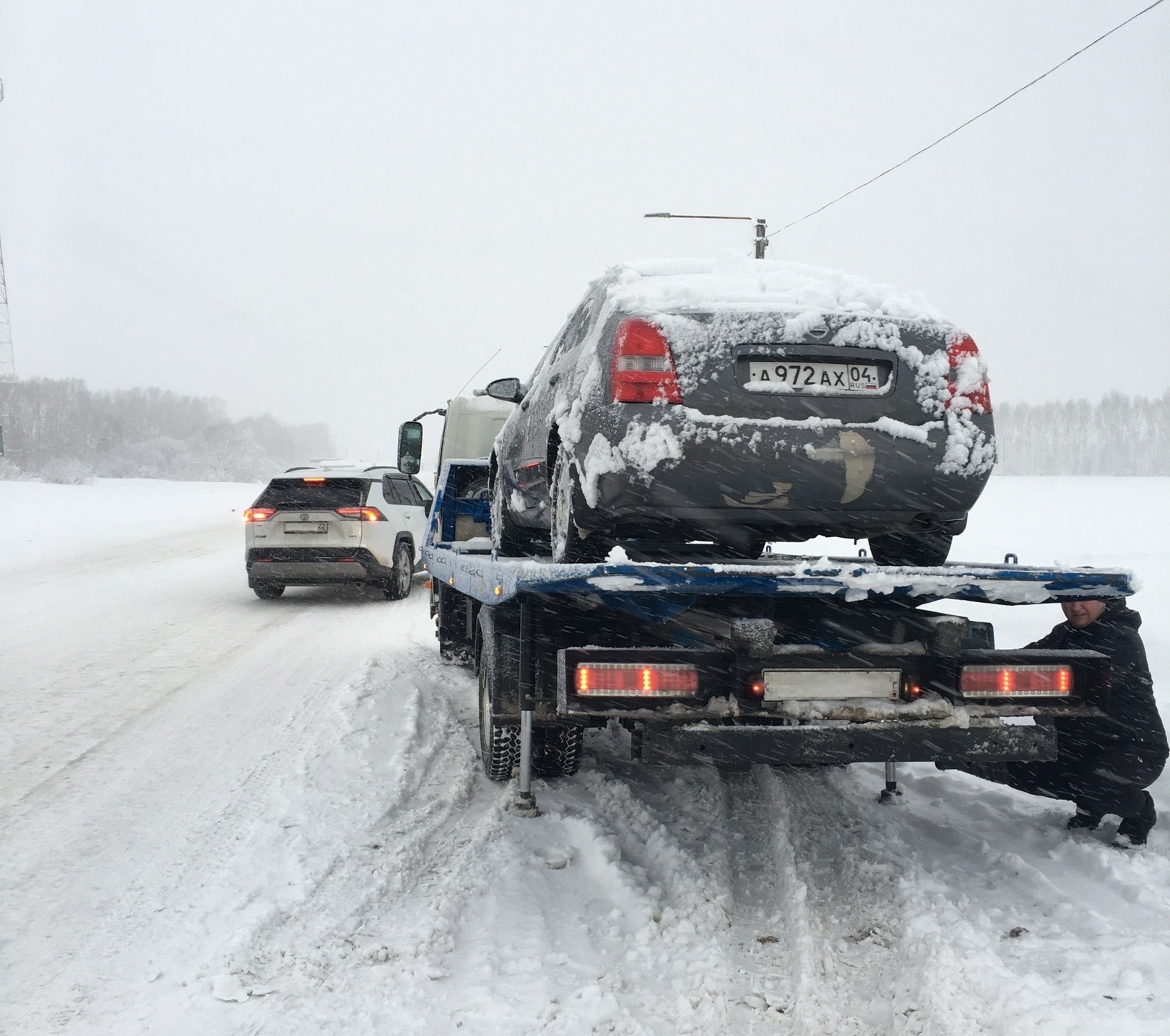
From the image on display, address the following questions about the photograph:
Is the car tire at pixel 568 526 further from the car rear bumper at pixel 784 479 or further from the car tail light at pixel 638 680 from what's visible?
the car tail light at pixel 638 680

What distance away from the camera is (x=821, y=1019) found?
96.4 inches

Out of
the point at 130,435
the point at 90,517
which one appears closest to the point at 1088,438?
the point at 90,517

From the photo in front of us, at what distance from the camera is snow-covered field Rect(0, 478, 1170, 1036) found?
Answer: 2.48 m

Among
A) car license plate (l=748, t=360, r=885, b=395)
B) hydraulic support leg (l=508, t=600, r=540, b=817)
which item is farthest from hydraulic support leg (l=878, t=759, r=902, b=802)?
car license plate (l=748, t=360, r=885, b=395)

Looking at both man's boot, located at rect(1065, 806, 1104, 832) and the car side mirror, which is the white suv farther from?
man's boot, located at rect(1065, 806, 1104, 832)

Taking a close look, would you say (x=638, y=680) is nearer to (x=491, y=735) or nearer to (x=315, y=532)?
(x=491, y=735)

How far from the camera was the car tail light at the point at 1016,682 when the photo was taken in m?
3.23

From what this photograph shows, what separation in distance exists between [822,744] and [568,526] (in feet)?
4.61

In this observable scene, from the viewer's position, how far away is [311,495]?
10.7 meters

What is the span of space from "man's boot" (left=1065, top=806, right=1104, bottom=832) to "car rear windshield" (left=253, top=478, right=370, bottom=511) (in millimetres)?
8531

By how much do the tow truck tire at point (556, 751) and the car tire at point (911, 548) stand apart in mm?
1628

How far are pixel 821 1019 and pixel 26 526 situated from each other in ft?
76.6

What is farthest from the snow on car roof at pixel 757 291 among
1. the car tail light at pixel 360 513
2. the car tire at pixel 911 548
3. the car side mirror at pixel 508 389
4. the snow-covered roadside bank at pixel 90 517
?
the snow-covered roadside bank at pixel 90 517

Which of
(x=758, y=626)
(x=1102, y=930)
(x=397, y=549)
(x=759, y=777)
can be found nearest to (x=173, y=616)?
(x=397, y=549)
